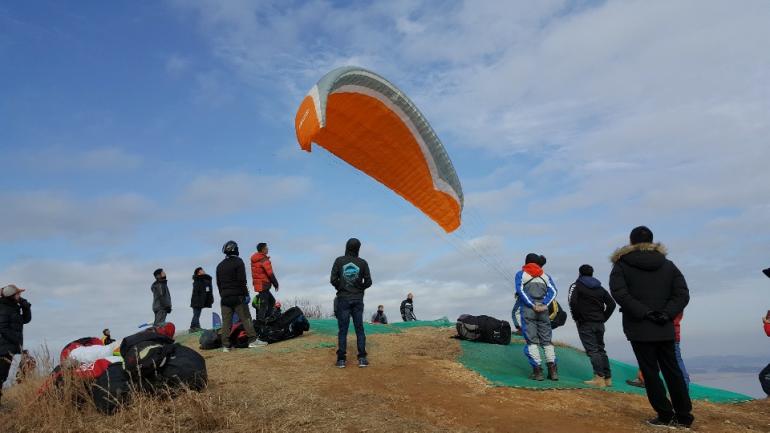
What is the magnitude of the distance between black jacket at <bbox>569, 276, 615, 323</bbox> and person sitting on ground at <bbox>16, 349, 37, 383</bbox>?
7.78 metres

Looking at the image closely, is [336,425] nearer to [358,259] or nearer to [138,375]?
[138,375]

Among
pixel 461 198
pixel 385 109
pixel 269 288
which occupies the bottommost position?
pixel 269 288

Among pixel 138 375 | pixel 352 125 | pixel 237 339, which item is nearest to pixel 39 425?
pixel 138 375

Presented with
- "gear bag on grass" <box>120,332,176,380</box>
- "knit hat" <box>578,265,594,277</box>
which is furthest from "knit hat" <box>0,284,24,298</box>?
"knit hat" <box>578,265,594,277</box>

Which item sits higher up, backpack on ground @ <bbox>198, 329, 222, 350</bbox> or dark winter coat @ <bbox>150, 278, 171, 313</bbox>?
dark winter coat @ <bbox>150, 278, 171, 313</bbox>

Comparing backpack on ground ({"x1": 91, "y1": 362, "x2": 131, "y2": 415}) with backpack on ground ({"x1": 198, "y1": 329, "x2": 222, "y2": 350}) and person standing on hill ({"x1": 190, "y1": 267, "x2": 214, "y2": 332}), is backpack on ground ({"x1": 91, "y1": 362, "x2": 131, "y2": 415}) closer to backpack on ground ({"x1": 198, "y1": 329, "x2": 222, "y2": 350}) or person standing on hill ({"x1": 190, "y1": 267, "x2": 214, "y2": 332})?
backpack on ground ({"x1": 198, "y1": 329, "x2": 222, "y2": 350})

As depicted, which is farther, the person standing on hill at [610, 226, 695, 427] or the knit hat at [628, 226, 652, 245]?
the knit hat at [628, 226, 652, 245]

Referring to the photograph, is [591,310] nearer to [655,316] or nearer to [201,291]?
[655,316]

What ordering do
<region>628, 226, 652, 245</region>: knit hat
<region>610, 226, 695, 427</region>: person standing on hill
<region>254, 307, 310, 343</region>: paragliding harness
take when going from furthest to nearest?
<region>254, 307, 310, 343</region>: paragliding harness, <region>628, 226, 652, 245</region>: knit hat, <region>610, 226, 695, 427</region>: person standing on hill

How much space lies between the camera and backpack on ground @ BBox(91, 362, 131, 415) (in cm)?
634

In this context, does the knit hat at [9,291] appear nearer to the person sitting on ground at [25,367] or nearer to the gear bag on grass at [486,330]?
the person sitting on ground at [25,367]

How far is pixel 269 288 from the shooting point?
36.6 ft

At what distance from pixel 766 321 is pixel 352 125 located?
781 cm

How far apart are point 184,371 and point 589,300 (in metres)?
6.15
